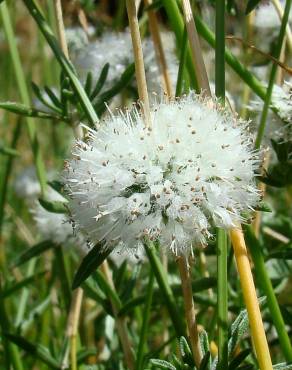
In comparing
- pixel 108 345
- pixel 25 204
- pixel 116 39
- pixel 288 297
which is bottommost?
pixel 288 297

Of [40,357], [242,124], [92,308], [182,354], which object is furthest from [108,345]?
[242,124]

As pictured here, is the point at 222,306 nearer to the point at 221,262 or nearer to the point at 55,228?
the point at 221,262

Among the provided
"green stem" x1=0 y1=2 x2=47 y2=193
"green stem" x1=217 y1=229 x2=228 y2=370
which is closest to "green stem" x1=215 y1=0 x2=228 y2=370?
"green stem" x1=217 y1=229 x2=228 y2=370

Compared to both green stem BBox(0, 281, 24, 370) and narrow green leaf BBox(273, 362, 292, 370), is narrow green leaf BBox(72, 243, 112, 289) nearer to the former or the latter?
narrow green leaf BBox(273, 362, 292, 370)

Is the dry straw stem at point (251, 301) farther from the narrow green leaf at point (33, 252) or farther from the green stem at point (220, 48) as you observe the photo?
the narrow green leaf at point (33, 252)

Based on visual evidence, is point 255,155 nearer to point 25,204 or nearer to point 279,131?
point 279,131

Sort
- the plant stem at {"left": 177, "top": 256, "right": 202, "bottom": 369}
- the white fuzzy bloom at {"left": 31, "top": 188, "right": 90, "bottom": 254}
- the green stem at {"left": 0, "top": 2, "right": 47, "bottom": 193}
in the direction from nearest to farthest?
1. the plant stem at {"left": 177, "top": 256, "right": 202, "bottom": 369}
2. the green stem at {"left": 0, "top": 2, "right": 47, "bottom": 193}
3. the white fuzzy bloom at {"left": 31, "top": 188, "right": 90, "bottom": 254}
